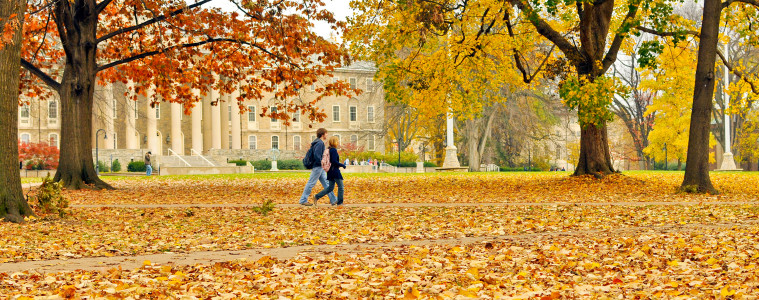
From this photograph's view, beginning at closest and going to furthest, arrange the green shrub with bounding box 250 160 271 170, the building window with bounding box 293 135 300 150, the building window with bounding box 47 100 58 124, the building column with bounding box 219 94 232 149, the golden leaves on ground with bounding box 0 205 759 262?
the golden leaves on ground with bounding box 0 205 759 262 < the green shrub with bounding box 250 160 271 170 < the building window with bounding box 47 100 58 124 < the building column with bounding box 219 94 232 149 < the building window with bounding box 293 135 300 150

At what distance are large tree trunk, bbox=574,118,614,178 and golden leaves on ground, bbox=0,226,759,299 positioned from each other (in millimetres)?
A: 15121

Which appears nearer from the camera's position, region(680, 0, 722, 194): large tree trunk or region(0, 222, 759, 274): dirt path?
region(0, 222, 759, 274): dirt path

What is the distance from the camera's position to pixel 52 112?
7112 centimetres

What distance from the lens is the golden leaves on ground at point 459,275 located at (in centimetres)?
655

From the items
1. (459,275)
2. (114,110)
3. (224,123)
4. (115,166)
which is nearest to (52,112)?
(114,110)

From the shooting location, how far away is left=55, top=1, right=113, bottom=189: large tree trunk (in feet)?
75.6

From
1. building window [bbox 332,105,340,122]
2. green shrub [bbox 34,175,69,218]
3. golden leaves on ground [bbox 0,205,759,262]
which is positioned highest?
building window [bbox 332,105,340,122]

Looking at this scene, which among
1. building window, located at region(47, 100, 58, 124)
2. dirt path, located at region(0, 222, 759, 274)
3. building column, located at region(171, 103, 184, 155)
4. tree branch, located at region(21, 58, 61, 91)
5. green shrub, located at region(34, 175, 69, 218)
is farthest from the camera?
building window, located at region(47, 100, 58, 124)

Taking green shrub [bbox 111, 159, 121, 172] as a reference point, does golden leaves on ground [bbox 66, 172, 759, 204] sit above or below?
below

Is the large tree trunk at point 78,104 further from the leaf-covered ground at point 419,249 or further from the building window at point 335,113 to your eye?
the building window at point 335,113

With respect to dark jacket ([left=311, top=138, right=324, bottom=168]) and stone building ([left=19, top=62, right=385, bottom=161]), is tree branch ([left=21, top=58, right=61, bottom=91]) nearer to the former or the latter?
dark jacket ([left=311, top=138, right=324, bottom=168])

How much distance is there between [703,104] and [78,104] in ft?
57.7

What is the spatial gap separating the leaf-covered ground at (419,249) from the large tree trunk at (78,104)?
25.3 feet

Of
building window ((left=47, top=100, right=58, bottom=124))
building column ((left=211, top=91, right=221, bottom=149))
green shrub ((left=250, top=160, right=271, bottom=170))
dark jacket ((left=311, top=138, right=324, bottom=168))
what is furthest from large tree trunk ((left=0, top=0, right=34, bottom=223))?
building window ((left=47, top=100, right=58, bottom=124))
